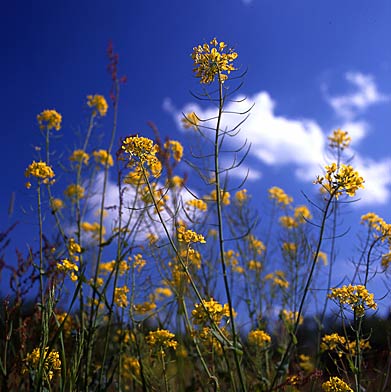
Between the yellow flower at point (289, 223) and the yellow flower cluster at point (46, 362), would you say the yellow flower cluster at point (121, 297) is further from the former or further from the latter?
the yellow flower at point (289, 223)

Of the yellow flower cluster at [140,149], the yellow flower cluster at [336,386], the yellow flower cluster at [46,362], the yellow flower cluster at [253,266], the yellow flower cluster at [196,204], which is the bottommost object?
the yellow flower cluster at [336,386]

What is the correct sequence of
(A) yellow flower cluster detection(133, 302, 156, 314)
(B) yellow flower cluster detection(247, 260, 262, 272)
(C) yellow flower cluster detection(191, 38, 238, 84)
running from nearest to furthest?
(C) yellow flower cluster detection(191, 38, 238, 84) < (A) yellow flower cluster detection(133, 302, 156, 314) < (B) yellow flower cluster detection(247, 260, 262, 272)

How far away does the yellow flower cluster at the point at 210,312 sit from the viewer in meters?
2.28

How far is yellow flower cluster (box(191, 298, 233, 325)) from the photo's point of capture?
2.28 m

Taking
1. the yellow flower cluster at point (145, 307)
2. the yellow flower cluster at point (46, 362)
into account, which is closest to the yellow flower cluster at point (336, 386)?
the yellow flower cluster at point (46, 362)

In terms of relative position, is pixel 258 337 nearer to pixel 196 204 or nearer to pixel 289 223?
pixel 196 204

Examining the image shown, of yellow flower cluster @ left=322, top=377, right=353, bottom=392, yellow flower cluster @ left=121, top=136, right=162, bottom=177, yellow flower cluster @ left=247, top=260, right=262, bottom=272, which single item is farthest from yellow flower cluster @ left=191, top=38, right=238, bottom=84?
yellow flower cluster @ left=247, top=260, right=262, bottom=272

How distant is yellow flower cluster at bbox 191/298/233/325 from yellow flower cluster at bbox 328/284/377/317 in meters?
0.63

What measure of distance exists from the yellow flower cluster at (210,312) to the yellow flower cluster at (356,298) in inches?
25.0

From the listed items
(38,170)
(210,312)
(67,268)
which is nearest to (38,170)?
(38,170)

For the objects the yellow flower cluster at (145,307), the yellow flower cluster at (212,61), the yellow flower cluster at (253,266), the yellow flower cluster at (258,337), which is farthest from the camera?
the yellow flower cluster at (253,266)

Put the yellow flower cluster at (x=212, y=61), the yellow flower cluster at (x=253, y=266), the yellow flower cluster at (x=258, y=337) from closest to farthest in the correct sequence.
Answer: the yellow flower cluster at (x=212, y=61) < the yellow flower cluster at (x=258, y=337) < the yellow flower cluster at (x=253, y=266)

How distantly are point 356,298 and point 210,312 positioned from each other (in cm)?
79

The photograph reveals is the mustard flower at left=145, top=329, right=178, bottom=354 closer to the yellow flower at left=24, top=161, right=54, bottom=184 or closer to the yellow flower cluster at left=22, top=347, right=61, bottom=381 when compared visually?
the yellow flower cluster at left=22, top=347, right=61, bottom=381
